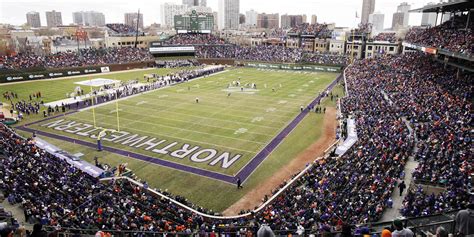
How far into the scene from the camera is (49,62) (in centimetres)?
6575

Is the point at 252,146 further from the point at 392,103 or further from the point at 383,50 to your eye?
the point at 383,50

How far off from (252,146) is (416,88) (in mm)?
21144

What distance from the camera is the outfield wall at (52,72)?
57034 millimetres

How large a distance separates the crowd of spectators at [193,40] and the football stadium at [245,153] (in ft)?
117

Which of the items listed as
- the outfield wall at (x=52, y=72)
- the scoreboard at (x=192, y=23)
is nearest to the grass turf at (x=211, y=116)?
the outfield wall at (x=52, y=72)

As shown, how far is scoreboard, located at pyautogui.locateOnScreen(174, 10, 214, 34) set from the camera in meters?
104

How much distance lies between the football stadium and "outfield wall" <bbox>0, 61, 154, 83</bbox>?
25 cm

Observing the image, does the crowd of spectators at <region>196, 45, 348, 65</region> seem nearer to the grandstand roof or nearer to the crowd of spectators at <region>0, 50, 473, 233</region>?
the grandstand roof

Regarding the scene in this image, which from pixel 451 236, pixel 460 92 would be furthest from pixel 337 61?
pixel 451 236

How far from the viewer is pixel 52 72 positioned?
62812mm

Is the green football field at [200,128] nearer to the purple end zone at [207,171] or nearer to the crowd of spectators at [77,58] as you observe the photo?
the purple end zone at [207,171]

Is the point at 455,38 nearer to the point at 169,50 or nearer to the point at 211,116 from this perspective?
the point at 211,116

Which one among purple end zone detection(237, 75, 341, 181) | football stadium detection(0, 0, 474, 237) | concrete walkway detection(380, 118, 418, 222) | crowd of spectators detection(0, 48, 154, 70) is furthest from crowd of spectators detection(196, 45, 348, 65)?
concrete walkway detection(380, 118, 418, 222)

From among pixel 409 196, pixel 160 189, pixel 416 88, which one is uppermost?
pixel 416 88
